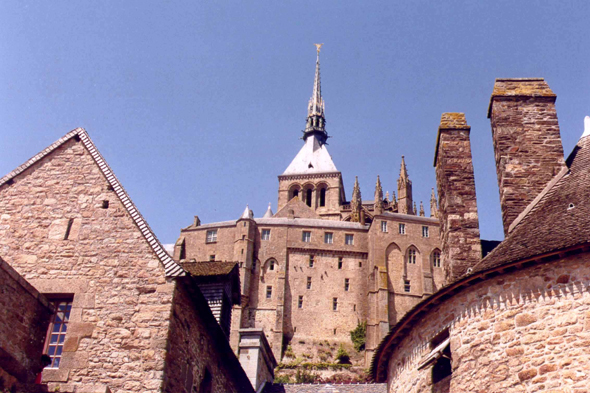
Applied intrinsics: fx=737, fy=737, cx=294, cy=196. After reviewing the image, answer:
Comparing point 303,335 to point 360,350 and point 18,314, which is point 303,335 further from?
point 18,314

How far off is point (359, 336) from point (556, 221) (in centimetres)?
6226

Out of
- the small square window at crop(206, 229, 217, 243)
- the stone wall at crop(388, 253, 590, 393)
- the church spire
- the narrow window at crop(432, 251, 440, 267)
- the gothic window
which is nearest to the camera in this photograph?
the stone wall at crop(388, 253, 590, 393)

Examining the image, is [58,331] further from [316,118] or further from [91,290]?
[316,118]

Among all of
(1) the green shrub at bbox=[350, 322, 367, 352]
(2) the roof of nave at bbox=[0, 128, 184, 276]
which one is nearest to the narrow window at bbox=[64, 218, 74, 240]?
(2) the roof of nave at bbox=[0, 128, 184, 276]

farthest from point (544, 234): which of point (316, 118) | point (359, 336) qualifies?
Result: point (316, 118)

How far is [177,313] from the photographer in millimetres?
11617

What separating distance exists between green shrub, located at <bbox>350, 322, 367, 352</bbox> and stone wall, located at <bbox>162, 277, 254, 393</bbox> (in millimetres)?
57253

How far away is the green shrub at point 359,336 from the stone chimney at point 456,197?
58.1 meters

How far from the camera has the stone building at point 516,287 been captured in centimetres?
905

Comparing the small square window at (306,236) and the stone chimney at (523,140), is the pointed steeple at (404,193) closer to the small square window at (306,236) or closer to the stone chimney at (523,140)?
the small square window at (306,236)

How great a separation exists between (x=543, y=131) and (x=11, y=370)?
9.53 metres

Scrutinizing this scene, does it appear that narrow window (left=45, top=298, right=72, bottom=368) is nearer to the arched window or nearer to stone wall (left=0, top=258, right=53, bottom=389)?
stone wall (left=0, top=258, right=53, bottom=389)

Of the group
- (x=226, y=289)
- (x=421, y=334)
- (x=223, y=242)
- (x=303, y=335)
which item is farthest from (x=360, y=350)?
(x=421, y=334)

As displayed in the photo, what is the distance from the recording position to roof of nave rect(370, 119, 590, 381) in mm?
9477
